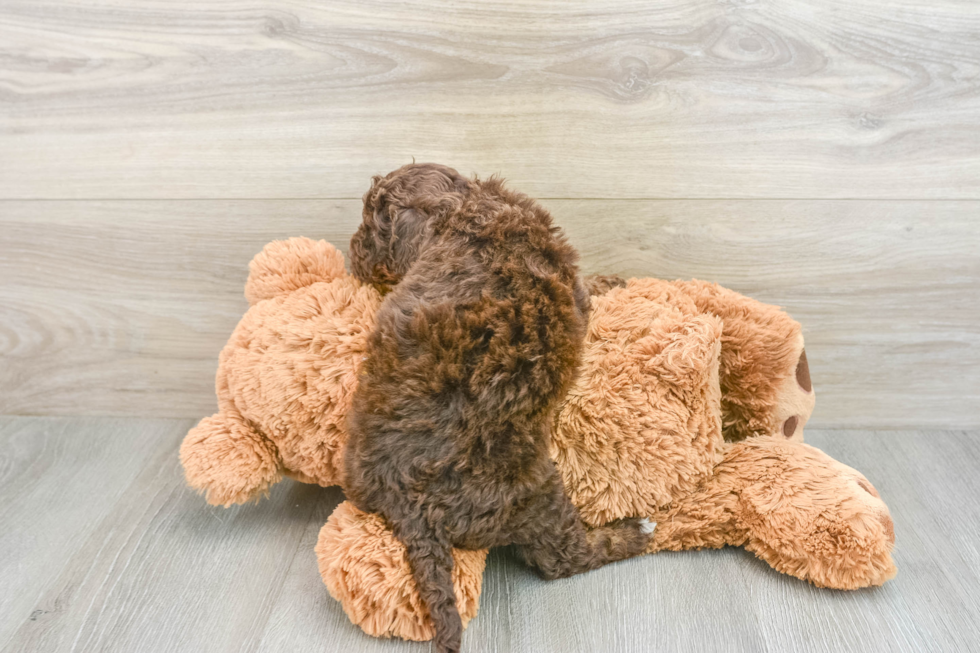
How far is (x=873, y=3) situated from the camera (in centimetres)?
86

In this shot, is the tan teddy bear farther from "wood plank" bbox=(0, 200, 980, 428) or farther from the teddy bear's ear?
"wood plank" bbox=(0, 200, 980, 428)

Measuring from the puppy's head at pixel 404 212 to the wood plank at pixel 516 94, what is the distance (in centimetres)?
17

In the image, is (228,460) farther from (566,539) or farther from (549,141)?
(549,141)

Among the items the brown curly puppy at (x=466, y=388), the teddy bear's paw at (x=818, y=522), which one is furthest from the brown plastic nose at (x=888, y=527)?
the brown curly puppy at (x=466, y=388)

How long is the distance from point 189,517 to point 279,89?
58 cm

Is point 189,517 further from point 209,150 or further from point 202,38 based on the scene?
point 202,38

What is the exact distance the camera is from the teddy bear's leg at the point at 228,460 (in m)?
0.80

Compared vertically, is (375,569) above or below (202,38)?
below

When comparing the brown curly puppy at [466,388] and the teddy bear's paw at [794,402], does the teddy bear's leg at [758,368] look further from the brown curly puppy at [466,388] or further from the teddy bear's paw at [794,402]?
the brown curly puppy at [466,388]

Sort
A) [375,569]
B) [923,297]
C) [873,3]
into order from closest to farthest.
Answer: [375,569] → [873,3] → [923,297]

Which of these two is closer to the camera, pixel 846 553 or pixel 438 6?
pixel 846 553

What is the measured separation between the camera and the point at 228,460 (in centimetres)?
80

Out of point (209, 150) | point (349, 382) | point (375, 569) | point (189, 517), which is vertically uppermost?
point (209, 150)

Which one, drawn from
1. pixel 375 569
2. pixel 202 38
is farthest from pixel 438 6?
pixel 375 569
